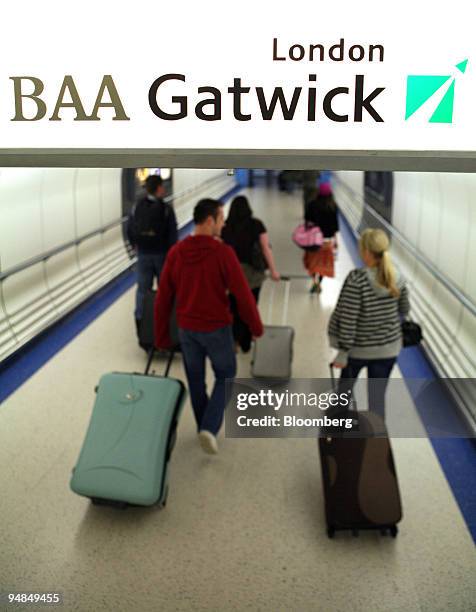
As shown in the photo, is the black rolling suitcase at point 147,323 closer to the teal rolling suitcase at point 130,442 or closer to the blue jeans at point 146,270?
the blue jeans at point 146,270

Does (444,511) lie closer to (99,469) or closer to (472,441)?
(472,441)

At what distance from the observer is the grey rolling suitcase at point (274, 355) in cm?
616

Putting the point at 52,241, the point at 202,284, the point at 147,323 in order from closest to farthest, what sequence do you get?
the point at 202,284 < the point at 147,323 < the point at 52,241

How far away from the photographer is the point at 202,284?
4293 mm

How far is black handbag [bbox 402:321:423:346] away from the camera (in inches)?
181

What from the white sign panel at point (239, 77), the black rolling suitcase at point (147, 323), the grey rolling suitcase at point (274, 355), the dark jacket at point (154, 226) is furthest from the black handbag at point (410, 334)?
the black rolling suitcase at point (147, 323)

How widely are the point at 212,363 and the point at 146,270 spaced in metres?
2.54

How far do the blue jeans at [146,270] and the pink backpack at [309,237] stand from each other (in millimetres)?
2730

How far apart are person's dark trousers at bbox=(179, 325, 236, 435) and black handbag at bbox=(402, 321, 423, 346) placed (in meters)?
1.37

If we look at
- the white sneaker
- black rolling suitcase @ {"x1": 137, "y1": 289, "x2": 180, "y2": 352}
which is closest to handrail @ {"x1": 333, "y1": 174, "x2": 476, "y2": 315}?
the white sneaker

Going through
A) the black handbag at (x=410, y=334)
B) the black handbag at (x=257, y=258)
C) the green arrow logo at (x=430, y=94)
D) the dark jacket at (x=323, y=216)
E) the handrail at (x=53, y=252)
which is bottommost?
the black handbag at (x=410, y=334)

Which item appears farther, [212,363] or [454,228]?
[454,228]

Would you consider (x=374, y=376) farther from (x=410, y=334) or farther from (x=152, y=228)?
(x=152, y=228)

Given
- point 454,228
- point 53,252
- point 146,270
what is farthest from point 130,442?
point 454,228
